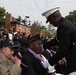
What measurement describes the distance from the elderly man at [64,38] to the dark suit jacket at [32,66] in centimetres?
77

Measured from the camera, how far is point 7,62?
20.2 feet

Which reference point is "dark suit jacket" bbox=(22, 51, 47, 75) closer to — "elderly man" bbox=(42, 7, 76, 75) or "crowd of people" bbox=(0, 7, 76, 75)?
"crowd of people" bbox=(0, 7, 76, 75)

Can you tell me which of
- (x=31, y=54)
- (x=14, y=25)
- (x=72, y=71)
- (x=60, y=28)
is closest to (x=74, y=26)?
(x=60, y=28)

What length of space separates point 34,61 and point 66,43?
1247 mm

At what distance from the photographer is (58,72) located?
226 inches

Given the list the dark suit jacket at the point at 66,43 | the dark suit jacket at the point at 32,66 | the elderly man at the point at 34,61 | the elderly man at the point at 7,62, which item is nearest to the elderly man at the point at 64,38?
the dark suit jacket at the point at 66,43

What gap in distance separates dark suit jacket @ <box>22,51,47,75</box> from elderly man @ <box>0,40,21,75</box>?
0.19m

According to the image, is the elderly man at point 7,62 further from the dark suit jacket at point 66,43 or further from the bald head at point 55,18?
the bald head at point 55,18

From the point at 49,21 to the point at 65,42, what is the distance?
48 cm

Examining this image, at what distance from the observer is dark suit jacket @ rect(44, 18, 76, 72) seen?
195 inches

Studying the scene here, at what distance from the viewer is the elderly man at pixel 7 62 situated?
5.95 meters

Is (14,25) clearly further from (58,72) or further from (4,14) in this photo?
(58,72)

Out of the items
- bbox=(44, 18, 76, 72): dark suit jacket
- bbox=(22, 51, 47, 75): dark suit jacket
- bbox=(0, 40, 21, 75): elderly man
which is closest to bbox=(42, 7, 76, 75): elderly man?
bbox=(44, 18, 76, 72): dark suit jacket

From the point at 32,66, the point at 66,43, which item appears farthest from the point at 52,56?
the point at 32,66
